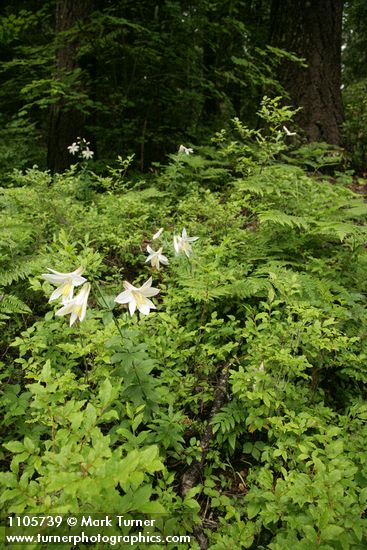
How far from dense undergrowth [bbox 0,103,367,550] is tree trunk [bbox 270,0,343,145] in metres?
2.94

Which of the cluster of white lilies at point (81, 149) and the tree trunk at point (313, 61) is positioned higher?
the tree trunk at point (313, 61)

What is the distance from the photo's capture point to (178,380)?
7.64 ft

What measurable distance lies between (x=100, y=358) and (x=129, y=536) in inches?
34.7

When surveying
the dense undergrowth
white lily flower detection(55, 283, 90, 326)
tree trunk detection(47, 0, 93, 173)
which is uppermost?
tree trunk detection(47, 0, 93, 173)

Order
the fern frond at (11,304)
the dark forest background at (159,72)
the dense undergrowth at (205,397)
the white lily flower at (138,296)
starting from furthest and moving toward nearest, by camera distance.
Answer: the dark forest background at (159,72) → the fern frond at (11,304) → the white lily flower at (138,296) → the dense undergrowth at (205,397)

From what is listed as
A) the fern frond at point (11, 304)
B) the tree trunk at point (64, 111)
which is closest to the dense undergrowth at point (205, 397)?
the fern frond at point (11, 304)

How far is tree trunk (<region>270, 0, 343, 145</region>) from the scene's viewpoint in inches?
231

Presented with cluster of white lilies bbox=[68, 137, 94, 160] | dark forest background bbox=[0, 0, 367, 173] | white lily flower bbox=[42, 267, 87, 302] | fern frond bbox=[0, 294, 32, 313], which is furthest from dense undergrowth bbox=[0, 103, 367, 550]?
dark forest background bbox=[0, 0, 367, 173]

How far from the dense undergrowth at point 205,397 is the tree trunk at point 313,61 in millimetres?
2938

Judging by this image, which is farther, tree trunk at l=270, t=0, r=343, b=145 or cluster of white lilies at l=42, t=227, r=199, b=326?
tree trunk at l=270, t=0, r=343, b=145

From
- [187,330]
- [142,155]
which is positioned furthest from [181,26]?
Result: [187,330]

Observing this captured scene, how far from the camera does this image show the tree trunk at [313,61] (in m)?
5.88

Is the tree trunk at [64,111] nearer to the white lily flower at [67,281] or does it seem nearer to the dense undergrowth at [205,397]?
the dense undergrowth at [205,397]

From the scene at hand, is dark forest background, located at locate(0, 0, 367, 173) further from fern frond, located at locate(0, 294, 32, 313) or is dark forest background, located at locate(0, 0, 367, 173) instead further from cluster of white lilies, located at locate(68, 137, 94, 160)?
fern frond, located at locate(0, 294, 32, 313)
